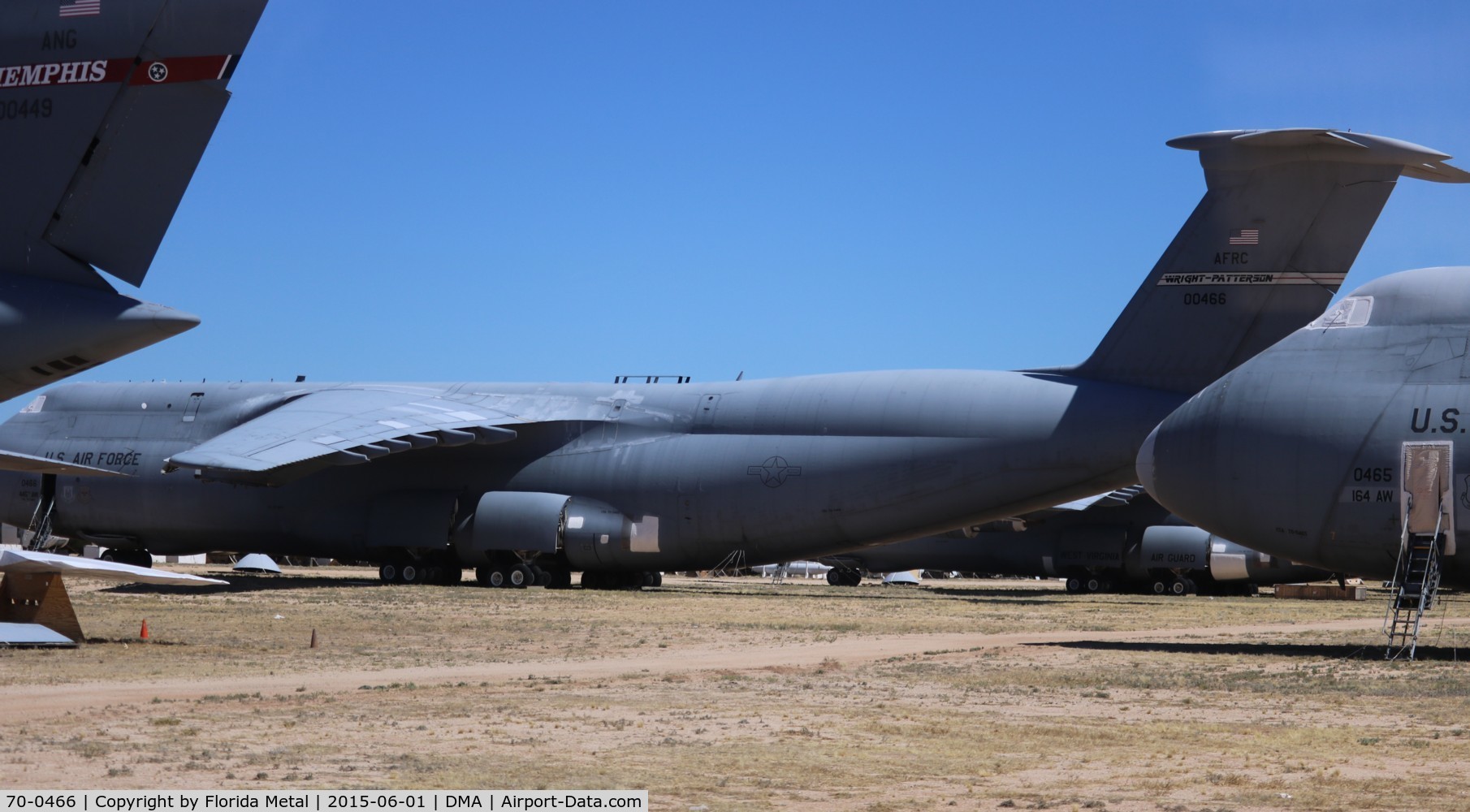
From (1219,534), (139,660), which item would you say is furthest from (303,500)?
(1219,534)

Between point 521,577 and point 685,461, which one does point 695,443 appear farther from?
point 521,577

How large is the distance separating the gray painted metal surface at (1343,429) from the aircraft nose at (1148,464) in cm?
67

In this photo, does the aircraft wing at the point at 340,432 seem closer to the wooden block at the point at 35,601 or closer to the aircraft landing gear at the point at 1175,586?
the wooden block at the point at 35,601

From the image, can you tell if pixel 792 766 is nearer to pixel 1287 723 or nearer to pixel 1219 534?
pixel 1287 723

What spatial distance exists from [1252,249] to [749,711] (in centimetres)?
1876

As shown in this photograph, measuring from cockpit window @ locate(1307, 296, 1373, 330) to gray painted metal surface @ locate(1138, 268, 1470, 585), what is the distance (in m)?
0.02

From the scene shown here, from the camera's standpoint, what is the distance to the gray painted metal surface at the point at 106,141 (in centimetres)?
1151

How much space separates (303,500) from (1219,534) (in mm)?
23115

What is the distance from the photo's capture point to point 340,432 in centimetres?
3278

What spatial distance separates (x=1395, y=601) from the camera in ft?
60.3
